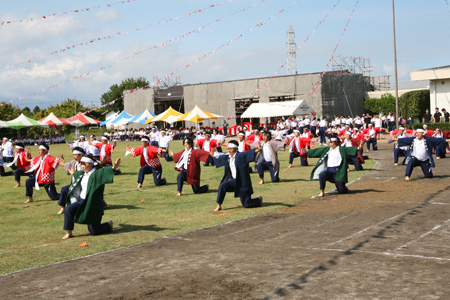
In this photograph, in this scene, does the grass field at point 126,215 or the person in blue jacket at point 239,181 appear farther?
the person in blue jacket at point 239,181

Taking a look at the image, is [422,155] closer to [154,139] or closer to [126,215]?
[126,215]

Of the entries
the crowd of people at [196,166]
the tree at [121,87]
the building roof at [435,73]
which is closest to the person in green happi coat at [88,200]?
the crowd of people at [196,166]

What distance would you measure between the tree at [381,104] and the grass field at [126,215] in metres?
32.2

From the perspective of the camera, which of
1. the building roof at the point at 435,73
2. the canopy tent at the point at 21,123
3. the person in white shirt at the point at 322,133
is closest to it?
the person in white shirt at the point at 322,133

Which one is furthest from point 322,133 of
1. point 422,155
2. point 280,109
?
point 422,155

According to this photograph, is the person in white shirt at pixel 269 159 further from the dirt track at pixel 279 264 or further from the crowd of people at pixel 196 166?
the dirt track at pixel 279 264

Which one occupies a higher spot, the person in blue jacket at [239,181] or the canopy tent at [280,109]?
the canopy tent at [280,109]

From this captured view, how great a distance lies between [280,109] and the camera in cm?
4575

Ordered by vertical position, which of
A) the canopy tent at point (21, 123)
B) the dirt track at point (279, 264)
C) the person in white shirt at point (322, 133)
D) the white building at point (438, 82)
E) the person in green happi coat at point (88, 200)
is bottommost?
the dirt track at point (279, 264)

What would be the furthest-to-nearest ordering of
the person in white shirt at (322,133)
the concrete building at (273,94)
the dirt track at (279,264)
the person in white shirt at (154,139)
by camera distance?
the concrete building at (273,94) < the person in white shirt at (322,133) < the person in white shirt at (154,139) < the dirt track at (279,264)

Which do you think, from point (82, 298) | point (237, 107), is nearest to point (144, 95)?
point (237, 107)

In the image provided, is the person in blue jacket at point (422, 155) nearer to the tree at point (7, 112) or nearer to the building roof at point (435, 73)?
the building roof at point (435, 73)

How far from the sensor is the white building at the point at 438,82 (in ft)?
127

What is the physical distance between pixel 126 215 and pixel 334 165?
548 centimetres
